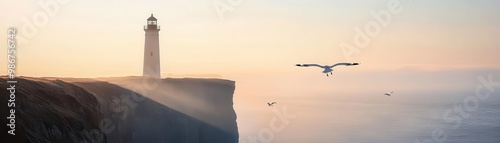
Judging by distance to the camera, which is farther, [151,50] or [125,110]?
[151,50]

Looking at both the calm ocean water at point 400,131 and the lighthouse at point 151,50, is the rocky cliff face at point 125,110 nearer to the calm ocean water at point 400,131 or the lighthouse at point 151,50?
the lighthouse at point 151,50

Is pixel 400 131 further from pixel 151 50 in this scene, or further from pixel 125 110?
pixel 125 110

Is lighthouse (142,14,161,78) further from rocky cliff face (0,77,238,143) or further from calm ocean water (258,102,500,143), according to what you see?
calm ocean water (258,102,500,143)

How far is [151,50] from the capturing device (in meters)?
54.0

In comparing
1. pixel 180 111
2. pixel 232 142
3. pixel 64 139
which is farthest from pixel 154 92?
pixel 64 139

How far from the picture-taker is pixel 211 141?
56281 mm

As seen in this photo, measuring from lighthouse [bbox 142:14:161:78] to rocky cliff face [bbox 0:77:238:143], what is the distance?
343cm

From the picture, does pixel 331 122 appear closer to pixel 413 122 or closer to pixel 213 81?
pixel 413 122

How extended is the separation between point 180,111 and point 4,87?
27.3 m

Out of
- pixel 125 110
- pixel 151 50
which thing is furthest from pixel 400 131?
pixel 125 110

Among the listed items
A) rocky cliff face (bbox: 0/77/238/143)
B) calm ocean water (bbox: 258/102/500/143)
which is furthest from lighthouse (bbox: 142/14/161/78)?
calm ocean water (bbox: 258/102/500/143)

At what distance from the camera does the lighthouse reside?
5397cm

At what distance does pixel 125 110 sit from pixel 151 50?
1648 centimetres

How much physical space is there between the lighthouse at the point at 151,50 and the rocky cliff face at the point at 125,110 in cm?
343
